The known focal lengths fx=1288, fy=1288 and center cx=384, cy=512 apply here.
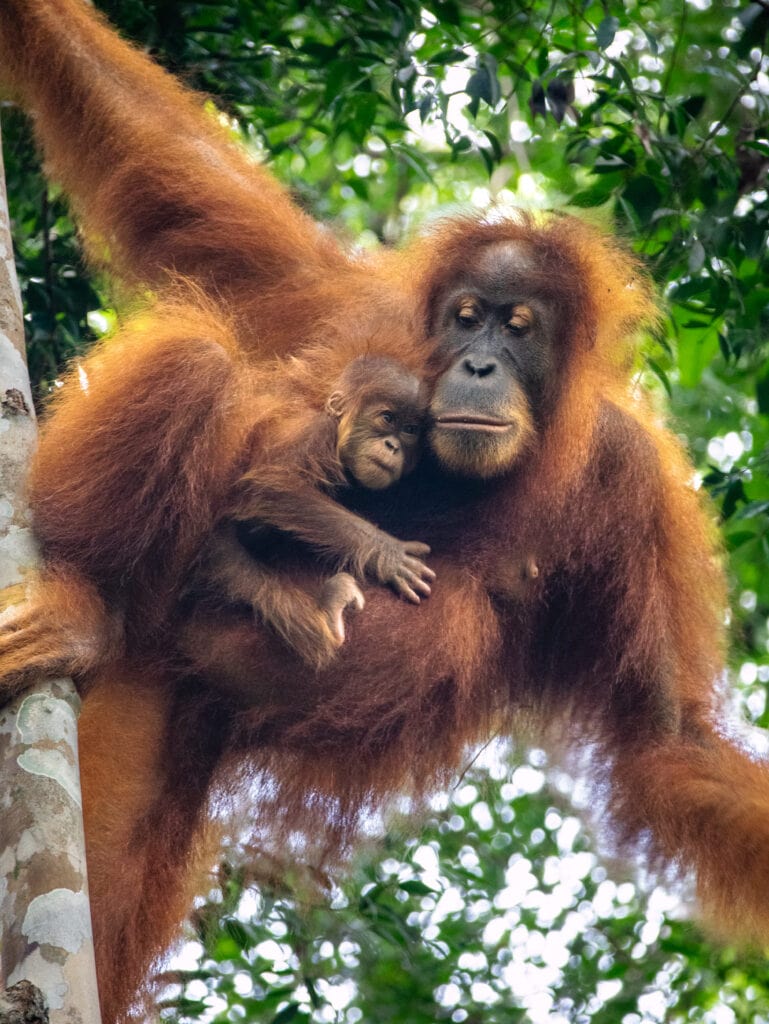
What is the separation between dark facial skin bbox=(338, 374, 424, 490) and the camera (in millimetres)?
3424

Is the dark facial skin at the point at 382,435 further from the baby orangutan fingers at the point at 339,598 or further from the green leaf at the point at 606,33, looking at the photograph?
the green leaf at the point at 606,33

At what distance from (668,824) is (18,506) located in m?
2.12

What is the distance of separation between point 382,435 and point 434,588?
0.45 m

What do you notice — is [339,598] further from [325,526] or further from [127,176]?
A: [127,176]

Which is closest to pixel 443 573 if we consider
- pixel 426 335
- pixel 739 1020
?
pixel 426 335

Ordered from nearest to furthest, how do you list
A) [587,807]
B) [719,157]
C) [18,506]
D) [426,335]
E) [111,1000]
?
[18,506]
[111,1000]
[426,335]
[587,807]
[719,157]

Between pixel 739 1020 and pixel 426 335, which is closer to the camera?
pixel 426 335

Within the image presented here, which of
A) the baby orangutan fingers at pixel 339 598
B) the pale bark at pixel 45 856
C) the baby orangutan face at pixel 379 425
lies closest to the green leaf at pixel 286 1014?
the baby orangutan fingers at pixel 339 598

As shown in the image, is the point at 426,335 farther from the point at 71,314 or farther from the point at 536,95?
the point at 71,314

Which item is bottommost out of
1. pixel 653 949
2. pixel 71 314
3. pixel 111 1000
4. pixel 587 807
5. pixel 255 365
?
pixel 653 949

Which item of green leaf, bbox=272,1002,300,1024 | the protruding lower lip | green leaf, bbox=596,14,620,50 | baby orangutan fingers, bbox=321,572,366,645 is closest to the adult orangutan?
the protruding lower lip

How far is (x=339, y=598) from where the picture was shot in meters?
3.27

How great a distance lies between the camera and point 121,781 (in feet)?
11.9

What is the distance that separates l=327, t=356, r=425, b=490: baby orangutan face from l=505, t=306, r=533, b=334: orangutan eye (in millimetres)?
310
